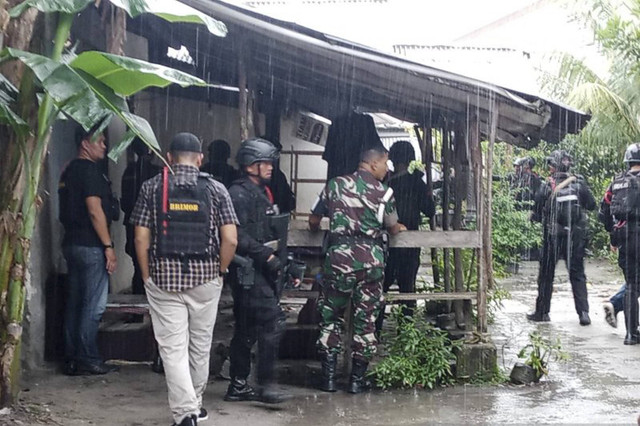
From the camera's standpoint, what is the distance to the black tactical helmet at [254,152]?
20.9ft

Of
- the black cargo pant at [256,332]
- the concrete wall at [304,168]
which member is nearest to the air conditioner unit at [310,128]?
the concrete wall at [304,168]

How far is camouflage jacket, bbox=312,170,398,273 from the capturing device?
6.79 meters

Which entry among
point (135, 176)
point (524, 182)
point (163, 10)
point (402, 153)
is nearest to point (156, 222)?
point (163, 10)

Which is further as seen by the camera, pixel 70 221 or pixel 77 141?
pixel 77 141

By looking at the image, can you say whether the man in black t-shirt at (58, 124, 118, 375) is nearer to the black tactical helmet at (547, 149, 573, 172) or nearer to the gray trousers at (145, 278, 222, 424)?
the gray trousers at (145, 278, 222, 424)

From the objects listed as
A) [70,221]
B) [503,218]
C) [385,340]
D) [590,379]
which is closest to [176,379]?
[70,221]

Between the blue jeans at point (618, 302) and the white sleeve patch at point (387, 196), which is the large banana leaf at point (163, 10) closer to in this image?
the white sleeve patch at point (387, 196)

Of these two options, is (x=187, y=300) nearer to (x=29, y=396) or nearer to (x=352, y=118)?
(x=29, y=396)

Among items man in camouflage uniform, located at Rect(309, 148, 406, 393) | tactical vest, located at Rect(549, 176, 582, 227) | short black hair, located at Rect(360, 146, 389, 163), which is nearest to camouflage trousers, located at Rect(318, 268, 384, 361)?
man in camouflage uniform, located at Rect(309, 148, 406, 393)

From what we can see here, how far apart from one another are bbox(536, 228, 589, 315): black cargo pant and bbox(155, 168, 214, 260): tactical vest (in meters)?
5.63

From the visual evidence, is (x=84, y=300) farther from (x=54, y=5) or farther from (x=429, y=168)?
(x=429, y=168)

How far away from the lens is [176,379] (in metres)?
5.55

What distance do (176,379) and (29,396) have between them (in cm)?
142

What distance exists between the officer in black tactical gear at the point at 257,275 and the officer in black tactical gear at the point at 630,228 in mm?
4139
